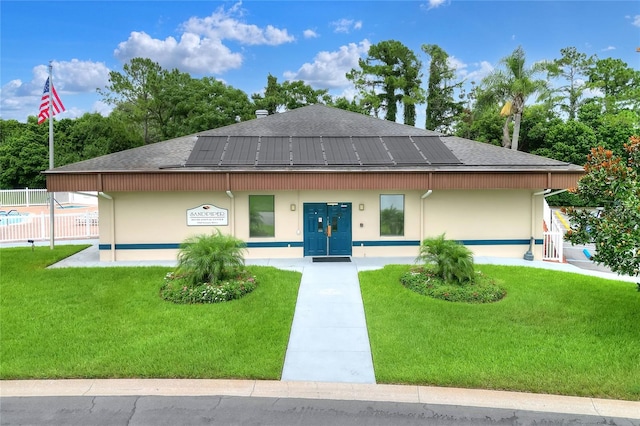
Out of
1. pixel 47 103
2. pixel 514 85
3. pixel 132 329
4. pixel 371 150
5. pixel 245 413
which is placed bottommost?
pixel 245 413

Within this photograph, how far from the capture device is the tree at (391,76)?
1818 inches

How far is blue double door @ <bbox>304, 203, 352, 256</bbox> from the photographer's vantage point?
16.4 metres

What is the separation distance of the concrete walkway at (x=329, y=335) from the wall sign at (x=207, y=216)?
4.46 m

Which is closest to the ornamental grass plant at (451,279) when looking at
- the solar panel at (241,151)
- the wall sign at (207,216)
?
the wall sign at (207,216)

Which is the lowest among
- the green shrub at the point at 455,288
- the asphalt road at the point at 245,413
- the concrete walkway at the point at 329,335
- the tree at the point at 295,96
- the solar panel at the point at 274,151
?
the asphalt road at the point at 245,413

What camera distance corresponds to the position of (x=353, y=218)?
16.5 m

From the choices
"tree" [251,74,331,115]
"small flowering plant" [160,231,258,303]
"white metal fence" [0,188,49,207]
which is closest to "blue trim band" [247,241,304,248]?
"small flowering plant" [160,231,258,303]

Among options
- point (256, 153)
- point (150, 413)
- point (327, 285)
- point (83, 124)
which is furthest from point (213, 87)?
point (150, 413)

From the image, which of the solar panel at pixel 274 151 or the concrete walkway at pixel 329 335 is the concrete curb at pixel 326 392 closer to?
the concrete walkway at pixel 329 335

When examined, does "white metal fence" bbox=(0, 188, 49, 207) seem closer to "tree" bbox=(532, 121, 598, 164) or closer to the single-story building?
the single-story building

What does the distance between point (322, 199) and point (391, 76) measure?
33.2 meters

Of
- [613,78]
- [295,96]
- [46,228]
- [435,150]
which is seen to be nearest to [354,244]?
[435,150]

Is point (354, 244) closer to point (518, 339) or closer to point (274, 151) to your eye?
point (274, 151)

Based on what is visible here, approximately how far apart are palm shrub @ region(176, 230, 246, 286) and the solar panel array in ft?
15.0
